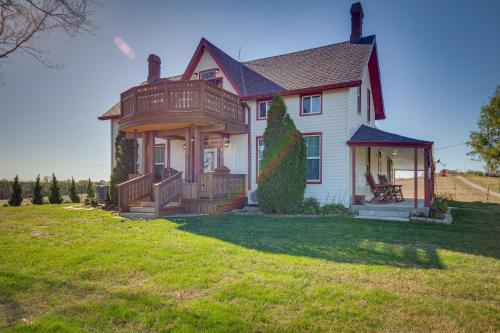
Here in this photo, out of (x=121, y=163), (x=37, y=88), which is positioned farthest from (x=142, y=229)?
(x=37, y=88)

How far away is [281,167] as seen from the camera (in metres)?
11.4

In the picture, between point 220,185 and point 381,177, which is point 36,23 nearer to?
point 220,185

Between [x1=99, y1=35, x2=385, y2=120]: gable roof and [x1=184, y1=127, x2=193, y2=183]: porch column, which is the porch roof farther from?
[x1=184, y1=127, x2=193, y2=183]: porch column

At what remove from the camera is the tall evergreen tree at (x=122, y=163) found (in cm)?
1429

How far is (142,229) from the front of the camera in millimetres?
8133

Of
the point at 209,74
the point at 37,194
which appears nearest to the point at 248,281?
the point at 209,74

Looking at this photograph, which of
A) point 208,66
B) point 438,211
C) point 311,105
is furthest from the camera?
point 208,66

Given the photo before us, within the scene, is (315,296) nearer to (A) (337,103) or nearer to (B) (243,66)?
(A) (337,103)

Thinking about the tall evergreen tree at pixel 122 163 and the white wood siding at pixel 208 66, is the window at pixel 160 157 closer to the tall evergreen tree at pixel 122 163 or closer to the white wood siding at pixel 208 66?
the tall evergreen tree at pixel 122 163

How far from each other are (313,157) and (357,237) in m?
6.01

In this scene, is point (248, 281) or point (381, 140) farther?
point (381, 140)

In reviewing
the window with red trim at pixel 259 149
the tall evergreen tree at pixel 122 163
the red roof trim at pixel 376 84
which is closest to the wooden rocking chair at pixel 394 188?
the red roof trim at pixel 376 84

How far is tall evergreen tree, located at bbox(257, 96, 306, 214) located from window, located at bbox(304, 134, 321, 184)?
1254 millimetres

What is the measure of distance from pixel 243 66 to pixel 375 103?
799 centimetres
